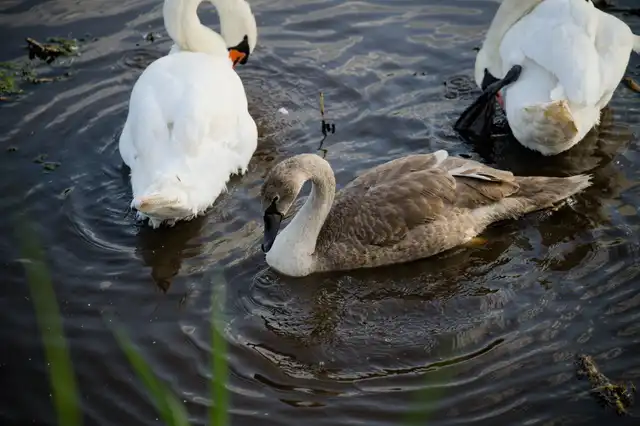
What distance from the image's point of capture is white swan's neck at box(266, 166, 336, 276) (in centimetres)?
Answer: 646

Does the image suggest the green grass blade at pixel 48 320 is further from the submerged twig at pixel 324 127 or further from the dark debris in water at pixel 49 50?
the dark debris in water at pixel 49 50

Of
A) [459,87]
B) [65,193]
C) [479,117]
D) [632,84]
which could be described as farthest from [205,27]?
[632,84]

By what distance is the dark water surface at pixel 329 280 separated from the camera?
5.40m

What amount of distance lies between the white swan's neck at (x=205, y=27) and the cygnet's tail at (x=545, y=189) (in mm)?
3377

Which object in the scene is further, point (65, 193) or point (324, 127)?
point (324, 127)

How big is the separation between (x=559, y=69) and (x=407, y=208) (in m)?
2.04

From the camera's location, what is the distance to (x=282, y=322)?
20.0 feet

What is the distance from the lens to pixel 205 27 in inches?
346

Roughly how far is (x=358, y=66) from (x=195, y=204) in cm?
322

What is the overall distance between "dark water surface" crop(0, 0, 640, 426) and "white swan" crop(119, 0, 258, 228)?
0.29 meters

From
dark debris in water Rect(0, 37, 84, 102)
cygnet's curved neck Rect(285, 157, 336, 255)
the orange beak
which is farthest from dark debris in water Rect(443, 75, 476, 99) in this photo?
dark debris in water Rect(0, 37, 84, 102)

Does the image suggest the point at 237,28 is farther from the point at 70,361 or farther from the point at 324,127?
the point at 70,361

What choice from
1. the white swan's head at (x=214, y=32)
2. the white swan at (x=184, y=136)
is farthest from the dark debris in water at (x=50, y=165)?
the white swan's head at (x=214, y=32)

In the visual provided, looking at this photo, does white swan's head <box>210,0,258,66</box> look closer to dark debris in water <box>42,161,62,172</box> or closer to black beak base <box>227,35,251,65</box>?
black beak base <box>227,35,251,65</box>
